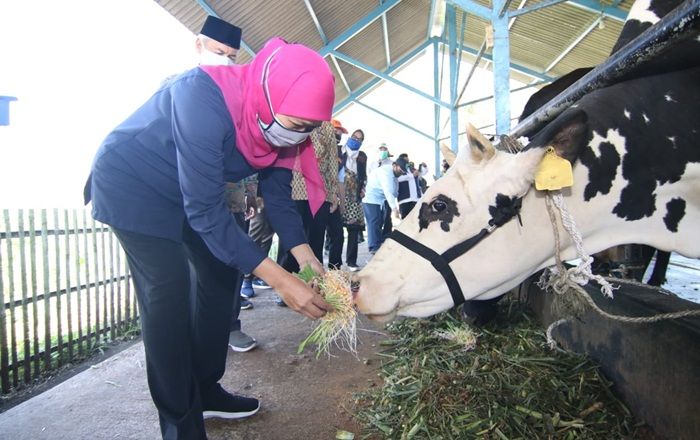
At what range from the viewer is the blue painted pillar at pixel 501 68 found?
4.82 m

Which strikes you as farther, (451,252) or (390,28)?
(390,28)

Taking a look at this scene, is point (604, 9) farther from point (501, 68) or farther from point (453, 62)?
point (501, 68)

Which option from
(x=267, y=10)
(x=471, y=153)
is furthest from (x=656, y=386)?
(x=267, y=10)

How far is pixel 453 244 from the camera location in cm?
167

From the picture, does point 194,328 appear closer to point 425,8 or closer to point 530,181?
point 530,181

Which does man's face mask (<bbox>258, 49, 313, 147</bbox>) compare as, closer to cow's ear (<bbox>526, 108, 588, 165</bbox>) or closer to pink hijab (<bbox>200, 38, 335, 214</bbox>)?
pink hijab (<bbox>200, 38, 335, 214</bbox>)

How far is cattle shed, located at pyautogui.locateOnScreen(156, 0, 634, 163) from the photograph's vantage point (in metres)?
5.60

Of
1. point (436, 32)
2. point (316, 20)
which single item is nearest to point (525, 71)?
point (436, 32)

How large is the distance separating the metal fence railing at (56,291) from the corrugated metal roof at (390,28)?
4.86 metres

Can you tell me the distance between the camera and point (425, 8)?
13773 millimetres

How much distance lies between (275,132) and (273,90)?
15 centimetres

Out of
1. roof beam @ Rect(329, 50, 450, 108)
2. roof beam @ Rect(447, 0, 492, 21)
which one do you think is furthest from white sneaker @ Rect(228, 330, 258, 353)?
roof beam @ Rect(329, 50, 450, 108)

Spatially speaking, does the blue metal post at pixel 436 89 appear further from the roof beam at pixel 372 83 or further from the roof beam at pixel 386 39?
the roof beam at pixel 386 39

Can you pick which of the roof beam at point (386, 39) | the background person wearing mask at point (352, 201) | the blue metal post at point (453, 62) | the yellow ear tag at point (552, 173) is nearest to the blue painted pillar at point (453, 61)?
the blue metal post at point (453, 62)
